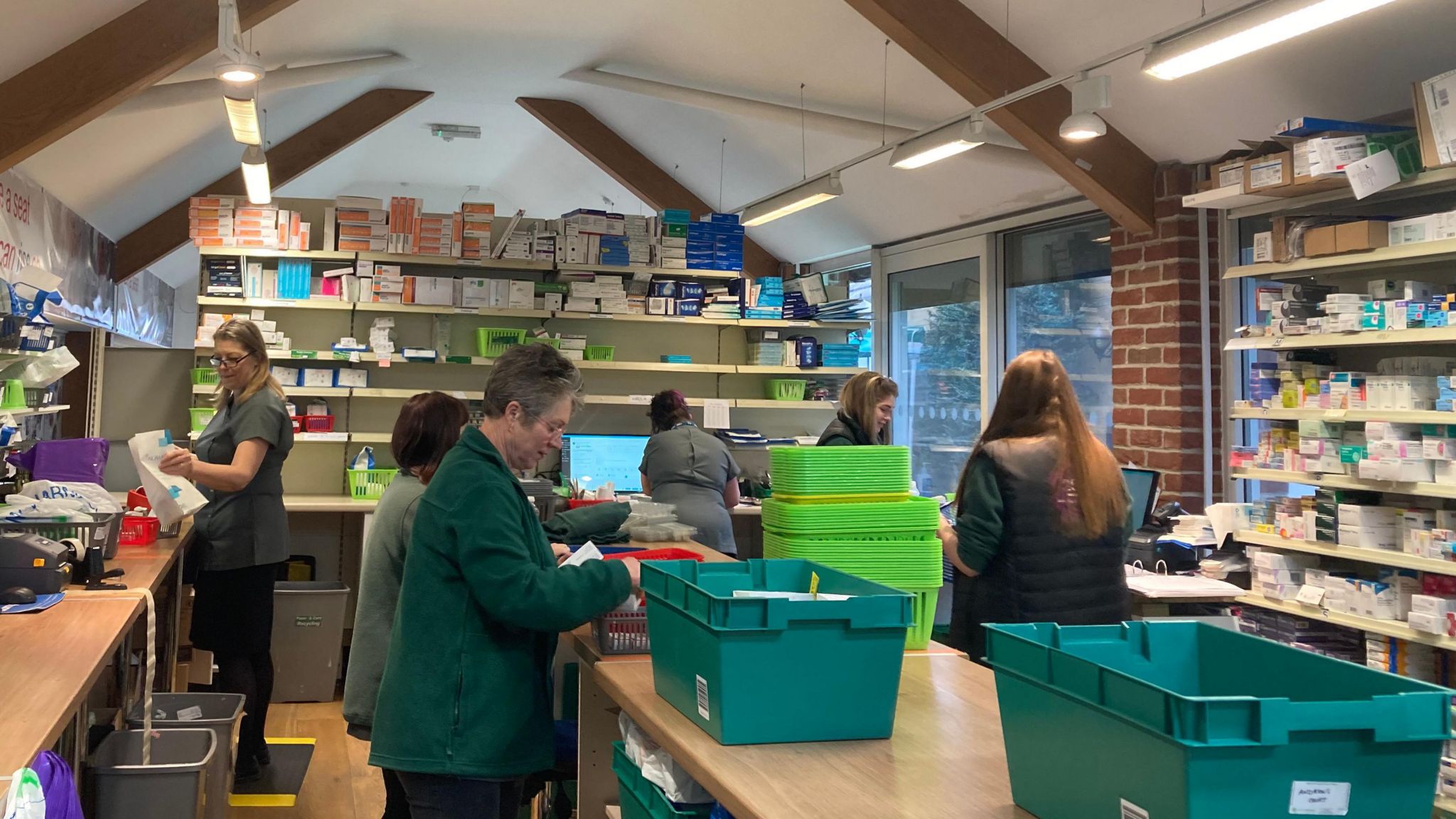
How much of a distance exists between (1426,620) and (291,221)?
234 inches

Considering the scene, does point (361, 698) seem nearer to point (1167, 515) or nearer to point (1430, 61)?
point (1167, 515)

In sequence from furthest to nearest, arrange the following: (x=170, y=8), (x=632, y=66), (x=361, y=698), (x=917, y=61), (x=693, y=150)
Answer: (x=693, y=150) → (x=632, y=66) → (x=917, y=61) → (x=170, y=8) → (x=361, y=698)

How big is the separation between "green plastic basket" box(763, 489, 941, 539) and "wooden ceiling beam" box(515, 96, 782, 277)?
5.43m

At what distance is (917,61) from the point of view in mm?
5684

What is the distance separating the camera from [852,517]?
2.84 m

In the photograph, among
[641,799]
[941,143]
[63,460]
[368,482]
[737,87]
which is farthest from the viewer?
[737,87]

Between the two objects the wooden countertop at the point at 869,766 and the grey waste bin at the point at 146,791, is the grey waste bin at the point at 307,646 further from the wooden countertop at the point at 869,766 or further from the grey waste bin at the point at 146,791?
the wooden countertop at the point at 869,766

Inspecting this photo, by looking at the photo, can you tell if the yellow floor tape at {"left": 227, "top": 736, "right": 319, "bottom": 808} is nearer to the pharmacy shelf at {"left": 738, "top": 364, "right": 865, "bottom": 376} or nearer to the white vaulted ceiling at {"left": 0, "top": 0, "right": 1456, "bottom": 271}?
the white vaulted ceiling at {"left": 0, "top": 0, "right": 1456, "bottom": 271}

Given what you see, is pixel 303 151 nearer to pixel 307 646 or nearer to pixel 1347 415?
pixel 307 646

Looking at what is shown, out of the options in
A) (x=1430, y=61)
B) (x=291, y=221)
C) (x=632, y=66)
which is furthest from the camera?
(x=632, y=66)

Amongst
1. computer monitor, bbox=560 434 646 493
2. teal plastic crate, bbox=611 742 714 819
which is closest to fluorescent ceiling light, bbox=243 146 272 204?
computer monitor, bbox=560 434 646 493

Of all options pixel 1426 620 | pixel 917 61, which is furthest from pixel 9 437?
pixel 1426 620

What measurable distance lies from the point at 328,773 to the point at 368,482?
7.48ft

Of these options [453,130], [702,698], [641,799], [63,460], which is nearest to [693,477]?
[63,460]
